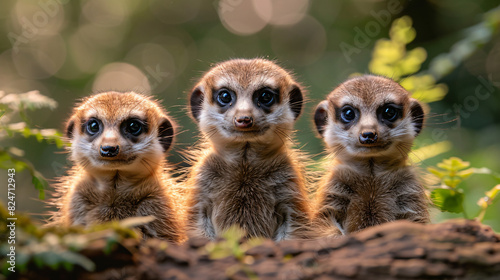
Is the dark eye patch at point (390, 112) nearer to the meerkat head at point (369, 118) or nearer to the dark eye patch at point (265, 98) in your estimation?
the meerkat head at point (369, 118)

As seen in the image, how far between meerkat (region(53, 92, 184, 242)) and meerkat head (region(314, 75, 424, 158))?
148 cm

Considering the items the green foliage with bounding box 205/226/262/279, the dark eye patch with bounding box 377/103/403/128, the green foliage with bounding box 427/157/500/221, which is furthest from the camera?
the dark eye patch with bounding box 377/103/403/128

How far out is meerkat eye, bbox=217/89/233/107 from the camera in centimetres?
467

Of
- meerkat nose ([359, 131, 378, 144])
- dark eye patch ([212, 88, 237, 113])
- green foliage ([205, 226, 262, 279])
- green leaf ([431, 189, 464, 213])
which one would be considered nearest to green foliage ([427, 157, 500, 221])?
green leaf ([431, 189, 464, 213])

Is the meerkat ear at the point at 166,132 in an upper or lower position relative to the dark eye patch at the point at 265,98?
lower

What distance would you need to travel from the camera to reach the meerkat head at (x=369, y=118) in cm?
432

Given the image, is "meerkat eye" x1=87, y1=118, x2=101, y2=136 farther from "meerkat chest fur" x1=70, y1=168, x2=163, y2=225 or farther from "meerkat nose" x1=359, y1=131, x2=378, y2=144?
"meerkat nose" x1=359, y1=131, x2=378, y2=144

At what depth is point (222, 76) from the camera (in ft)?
15.5

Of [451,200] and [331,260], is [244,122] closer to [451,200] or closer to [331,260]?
[451,200]

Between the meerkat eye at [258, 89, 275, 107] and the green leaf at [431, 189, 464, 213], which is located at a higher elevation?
the meerkat eye at [258, 89, 275, 107]

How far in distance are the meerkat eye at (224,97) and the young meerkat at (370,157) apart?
3.01 feet

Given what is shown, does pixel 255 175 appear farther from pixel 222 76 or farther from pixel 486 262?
pixel 486 262

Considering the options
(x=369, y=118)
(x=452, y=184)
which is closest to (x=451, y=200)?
(x=452, y=184)

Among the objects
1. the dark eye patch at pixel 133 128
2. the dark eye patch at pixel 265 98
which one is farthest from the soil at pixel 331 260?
the dark eye patch at pixel 265 98
